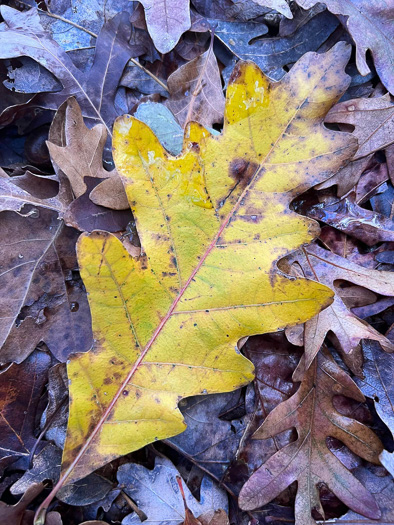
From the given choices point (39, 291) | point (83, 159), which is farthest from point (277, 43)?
point (39, 291)

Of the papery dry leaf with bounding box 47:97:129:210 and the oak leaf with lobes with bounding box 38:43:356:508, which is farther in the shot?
the papery dry leaf with bounding box 47:97:129:210

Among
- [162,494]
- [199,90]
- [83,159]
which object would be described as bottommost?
[162,494]

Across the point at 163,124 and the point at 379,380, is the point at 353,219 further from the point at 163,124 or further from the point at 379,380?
the point at 163,124

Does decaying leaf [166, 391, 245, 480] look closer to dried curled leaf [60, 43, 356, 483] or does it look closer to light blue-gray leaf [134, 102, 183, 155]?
dried curled leaf [60, 43, 356, 483]

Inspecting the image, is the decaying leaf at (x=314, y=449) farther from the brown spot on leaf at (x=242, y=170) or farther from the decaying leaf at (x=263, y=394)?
the brown spot on leaf at (x=242, y=170)

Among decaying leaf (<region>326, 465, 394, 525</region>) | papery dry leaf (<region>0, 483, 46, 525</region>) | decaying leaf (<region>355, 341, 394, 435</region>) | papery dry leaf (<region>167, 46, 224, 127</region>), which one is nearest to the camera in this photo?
papery dry leaf (<region>0, 483, 46, 525</region>)

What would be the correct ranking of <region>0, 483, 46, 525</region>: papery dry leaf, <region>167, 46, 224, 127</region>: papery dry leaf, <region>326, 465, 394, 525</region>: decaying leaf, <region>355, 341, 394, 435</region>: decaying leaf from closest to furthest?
1. <region>0, 483, 46, 525</region>: papery dry leaf
2. <region>326, 465, 394, 525</region>: decaying leaf
3. <region>355, 341, 394, 435</region>: decaying leaf
4. <region>167, 46, 224, 127</region>: papery dry leaf

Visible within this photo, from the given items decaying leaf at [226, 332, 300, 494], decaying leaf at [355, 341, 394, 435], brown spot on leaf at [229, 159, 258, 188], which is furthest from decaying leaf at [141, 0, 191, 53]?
decaying leaf at [355, 341, 394, 435]
